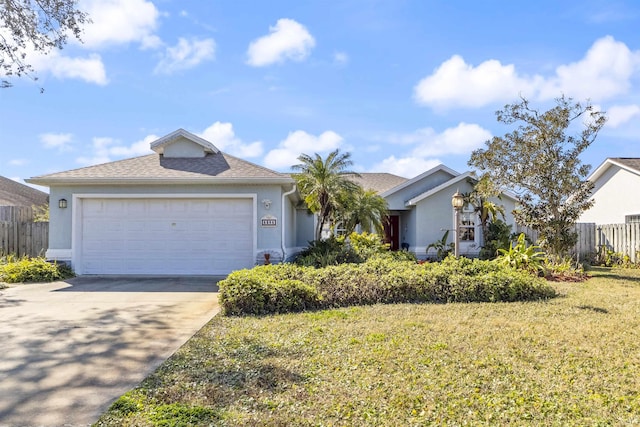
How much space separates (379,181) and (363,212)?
7127mm

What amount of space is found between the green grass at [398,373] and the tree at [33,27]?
7064 mm

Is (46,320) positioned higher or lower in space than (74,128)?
lower

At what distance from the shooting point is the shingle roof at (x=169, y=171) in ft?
41.3

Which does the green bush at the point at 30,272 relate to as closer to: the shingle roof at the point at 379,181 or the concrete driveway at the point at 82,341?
the concrete driveway at the point at 82,341

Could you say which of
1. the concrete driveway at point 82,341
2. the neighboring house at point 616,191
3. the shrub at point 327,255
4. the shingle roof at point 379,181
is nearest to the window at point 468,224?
the shingle roof at point 379,181

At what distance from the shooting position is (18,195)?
2514cm

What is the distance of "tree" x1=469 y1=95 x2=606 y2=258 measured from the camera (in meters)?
13.3

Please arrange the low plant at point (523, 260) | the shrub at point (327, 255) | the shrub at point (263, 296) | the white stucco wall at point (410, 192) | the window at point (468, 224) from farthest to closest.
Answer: the white stucco wall at point (410, 192) → the window at point (468, 224) → the low plant at point (523, 260) → the shrub at point (327, 255) → the shrub at point (263, 296)

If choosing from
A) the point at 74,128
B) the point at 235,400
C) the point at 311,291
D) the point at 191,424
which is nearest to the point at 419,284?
the point at 311,291

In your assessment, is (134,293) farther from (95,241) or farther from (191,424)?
(191,424)

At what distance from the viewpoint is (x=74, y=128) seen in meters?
13.9

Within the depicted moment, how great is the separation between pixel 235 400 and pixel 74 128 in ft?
42.7

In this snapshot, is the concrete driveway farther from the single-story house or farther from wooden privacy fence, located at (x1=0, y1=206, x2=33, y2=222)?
wooden privacy fence, located at (x1=0, y1=206, x2=33, y2=222)

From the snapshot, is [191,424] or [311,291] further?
[311,291]
